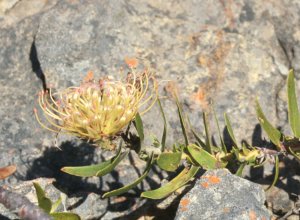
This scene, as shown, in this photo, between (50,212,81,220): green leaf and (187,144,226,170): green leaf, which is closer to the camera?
(50,212,81,220): green leaf

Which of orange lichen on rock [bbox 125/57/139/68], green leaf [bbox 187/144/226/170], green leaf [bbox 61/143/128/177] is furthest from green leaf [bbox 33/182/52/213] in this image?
orange lichen on rock [bbox 125/57/139/68]

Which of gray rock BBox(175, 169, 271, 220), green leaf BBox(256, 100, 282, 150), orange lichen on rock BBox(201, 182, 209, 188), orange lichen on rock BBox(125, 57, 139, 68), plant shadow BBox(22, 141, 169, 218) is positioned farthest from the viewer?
orange lichen on rock BBox(125, 57, 139, 68)

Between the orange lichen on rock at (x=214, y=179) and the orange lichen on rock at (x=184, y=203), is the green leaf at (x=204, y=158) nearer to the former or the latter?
the orange lichen on rock at (x=214, y=179)

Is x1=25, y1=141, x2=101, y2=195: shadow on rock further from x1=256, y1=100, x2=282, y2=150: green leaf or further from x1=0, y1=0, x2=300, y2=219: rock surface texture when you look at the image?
x1=256, y1=100, x2=282, y2=150: green leaf

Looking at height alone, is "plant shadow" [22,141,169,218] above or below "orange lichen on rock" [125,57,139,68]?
below

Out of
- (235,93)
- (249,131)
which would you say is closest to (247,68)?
(235,93)

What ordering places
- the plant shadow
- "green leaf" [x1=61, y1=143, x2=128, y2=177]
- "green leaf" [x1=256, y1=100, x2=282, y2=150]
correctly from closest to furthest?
"green leaf" [x1=61, y1=143, x2=128, y2=177], "green leaf" [x1=256, y1=100, x2=282, y2=150], the plant shadow
